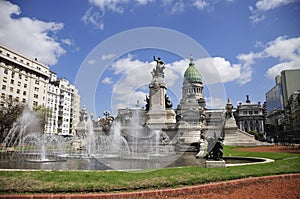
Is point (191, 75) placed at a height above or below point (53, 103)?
above

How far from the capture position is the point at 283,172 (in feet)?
33.9

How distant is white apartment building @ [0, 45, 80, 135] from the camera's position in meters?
53.7

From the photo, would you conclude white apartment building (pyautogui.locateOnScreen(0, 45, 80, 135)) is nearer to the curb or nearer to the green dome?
the curb

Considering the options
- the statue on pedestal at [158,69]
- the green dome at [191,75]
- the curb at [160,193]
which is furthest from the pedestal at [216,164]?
the green dome at [191,75]

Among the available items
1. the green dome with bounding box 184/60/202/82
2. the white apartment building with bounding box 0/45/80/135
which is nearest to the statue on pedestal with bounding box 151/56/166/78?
the white apartment building with bounding box 0/45/80/135

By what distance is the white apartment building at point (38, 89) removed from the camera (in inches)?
2114

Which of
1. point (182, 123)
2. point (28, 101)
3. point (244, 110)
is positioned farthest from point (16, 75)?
point (244, 110)

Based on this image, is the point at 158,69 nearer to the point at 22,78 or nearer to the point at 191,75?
the point at 22,78

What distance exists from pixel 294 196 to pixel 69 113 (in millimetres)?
84421

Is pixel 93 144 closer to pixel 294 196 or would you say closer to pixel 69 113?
pixel 294 196

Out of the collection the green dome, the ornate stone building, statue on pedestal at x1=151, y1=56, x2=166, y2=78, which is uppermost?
the green dome

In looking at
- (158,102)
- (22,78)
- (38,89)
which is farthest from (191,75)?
(22,78)

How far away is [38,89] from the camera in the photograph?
210 ft

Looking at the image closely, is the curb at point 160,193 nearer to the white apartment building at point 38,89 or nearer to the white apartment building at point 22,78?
the white apartment building at point 38,89
